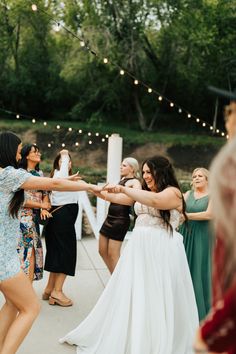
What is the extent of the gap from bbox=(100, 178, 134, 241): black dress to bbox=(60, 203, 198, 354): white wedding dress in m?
1.32

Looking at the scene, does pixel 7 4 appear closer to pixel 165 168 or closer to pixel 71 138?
pixel 71 138

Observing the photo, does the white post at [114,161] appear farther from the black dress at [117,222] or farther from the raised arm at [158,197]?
the raised arm at [158,197]

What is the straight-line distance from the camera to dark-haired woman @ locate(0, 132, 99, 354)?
8.63 feet

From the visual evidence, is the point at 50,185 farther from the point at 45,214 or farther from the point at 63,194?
the point at 63,194

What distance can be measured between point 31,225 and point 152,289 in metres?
1.55

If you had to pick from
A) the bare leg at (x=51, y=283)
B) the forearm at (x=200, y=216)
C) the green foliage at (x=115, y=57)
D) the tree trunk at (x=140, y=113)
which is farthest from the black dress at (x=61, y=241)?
the tree trunk at (x=140, y=113)

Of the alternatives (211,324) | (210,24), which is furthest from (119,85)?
(211,324)

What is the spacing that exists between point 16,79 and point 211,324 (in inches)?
1122

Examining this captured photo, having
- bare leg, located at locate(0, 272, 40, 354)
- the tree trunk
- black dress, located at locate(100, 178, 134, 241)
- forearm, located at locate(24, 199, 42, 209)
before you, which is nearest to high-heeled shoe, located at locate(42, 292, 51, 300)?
black dress, located at locate(100, 178, 134, 241)

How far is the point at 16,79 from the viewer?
90.9ft

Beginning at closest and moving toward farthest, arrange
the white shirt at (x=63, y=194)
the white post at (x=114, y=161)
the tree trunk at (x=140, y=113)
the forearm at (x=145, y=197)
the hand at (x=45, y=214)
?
1. the forearm at (x=145, y=197)
2. the hand at (x=45, y=214)
3. the white shirt at (x=63, y=194)
4. the white post at (x=114, y=161)
5. the tree trunk at (x=140, y=113)

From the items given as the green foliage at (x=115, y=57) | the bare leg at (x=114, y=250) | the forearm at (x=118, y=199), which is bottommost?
the bare leg at (x=114, y=250)

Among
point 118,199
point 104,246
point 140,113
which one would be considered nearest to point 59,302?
point 104,246

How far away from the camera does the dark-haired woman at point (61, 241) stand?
14.1ft
